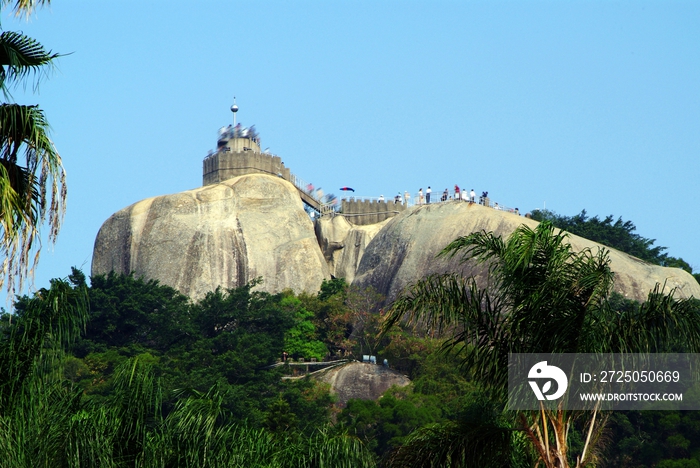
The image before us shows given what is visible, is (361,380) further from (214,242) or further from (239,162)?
(239,162)

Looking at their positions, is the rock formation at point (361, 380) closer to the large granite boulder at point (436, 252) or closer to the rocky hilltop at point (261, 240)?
the large granite boulder at point (436, 252)

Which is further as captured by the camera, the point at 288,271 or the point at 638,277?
the point at 288,271

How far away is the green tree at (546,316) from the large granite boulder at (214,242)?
4205 centimetres

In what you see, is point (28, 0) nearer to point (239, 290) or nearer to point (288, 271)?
point (239, 290)

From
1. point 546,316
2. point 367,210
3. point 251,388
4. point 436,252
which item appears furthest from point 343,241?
point 546,316

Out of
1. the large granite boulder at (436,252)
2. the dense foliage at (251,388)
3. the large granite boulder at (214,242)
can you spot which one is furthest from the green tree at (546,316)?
the large granite boulder at (214,242)

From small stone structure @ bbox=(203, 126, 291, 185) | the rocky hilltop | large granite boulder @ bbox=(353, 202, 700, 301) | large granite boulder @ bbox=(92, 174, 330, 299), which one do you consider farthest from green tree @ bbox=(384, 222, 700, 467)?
small stone structure @ bbox=(203, 126, 291, 185)

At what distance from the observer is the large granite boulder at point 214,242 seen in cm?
5375

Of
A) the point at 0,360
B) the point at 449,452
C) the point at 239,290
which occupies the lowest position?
the point at 449,452

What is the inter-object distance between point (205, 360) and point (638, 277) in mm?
16872

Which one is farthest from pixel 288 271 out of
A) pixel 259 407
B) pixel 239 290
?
pixel 259 407

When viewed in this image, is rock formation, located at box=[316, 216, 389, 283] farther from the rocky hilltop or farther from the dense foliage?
the dense foliage

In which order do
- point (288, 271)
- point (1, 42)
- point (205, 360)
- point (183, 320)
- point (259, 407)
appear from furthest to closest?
point (288, 271), point (183, 320), point (205, 360), point (259, 407), point (1, 42)

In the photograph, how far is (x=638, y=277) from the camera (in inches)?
1865
